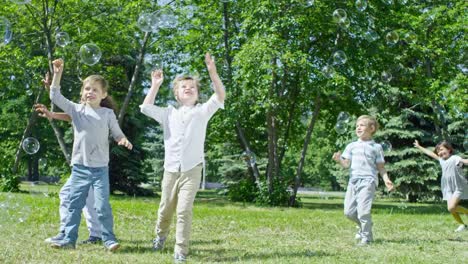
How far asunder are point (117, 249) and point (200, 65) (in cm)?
1648

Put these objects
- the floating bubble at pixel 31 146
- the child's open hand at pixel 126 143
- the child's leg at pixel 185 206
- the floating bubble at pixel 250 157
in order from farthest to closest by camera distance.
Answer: the floating bubble at pixel 250 157, the floating bubble at pixel 31 146, the child's open hand at pixel 126 143, the child's leg at pixel 185 206

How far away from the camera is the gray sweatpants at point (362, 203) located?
689cm

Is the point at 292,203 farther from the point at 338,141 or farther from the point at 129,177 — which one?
the point at 129,177

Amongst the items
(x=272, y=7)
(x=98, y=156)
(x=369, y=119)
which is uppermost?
(x=272, y=7)

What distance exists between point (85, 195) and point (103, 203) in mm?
216

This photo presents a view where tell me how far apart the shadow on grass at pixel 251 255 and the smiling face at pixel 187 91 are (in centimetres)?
148

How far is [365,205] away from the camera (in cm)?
698

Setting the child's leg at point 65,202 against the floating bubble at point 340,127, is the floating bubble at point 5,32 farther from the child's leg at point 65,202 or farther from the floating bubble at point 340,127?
the floating bubble at point 340,127

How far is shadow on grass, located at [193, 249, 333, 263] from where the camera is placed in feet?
17.4

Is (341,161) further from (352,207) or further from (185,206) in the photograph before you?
(185,206)

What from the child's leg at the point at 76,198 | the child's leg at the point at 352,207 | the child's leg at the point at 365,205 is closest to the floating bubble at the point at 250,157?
the child's leg at the point at 352,207

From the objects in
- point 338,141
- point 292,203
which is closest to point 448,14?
point 338,141

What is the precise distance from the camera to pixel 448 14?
70.8ft

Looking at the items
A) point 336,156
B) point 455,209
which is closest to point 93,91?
point 336,156
